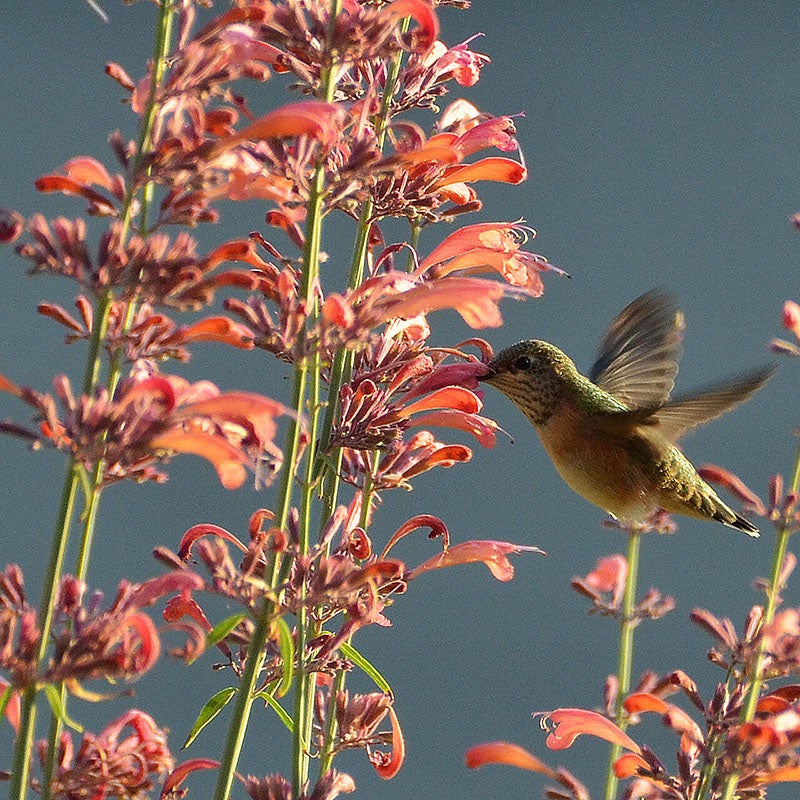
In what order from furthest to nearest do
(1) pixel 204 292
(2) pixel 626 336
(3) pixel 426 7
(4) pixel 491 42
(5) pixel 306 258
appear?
1. (4) pixel 491 42
2. (2) pixel 626 336
3. (3) pixel 426 7
4. (5) pixel 306 258
5. (1) pixel 204 292

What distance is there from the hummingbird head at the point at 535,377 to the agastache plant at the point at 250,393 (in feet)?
1.68

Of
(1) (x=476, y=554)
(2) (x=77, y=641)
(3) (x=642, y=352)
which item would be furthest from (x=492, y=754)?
(3) (x=642, y=352)

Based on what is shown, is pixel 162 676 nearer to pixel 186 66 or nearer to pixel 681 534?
pixel 681 534

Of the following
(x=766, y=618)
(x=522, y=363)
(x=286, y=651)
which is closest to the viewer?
(x=286, y=651)

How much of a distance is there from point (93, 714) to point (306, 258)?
4082 mm

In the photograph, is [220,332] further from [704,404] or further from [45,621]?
[704,404]

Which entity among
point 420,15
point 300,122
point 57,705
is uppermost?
point 420,15

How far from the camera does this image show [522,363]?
2922 mm

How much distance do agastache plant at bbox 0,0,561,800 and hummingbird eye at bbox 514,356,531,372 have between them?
20.9 inches

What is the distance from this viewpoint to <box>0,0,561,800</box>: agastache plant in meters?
1.63

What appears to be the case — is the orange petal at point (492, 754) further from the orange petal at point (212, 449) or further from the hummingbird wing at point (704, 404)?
the hummingbird wing at point (704, 404)

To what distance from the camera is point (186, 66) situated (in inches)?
67.0

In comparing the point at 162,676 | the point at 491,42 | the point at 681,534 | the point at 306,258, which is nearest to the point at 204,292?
the point at 306,258

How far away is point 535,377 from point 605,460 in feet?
0.83
